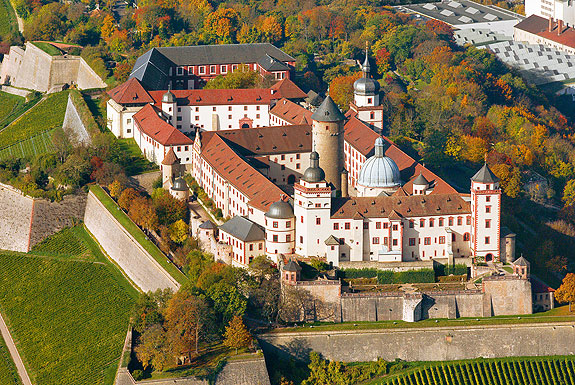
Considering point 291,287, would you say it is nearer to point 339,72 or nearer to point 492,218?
point 492,218

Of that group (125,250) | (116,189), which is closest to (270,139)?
(116,189)

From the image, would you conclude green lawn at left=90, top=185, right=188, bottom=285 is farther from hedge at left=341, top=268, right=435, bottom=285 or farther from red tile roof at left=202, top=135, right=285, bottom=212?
hedge at left=341, top=268, right=435, bottom=285

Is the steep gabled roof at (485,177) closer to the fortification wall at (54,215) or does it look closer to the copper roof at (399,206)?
the copper roof at (399,206)


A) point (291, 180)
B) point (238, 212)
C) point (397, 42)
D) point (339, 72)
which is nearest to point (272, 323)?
point (238, 212)

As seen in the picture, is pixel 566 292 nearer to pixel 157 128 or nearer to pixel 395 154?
pixel 395 154

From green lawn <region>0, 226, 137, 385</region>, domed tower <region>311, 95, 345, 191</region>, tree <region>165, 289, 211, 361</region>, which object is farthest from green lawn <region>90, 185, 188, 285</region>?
domed tower <region>311, 95, 345, 191</region>

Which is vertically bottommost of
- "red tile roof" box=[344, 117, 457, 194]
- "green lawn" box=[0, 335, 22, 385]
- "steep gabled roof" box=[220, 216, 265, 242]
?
"green lawn" box=[0, 335, 22, 385]

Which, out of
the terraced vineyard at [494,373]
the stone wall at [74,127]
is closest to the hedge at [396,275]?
the terraced vineyard at [494,373]
